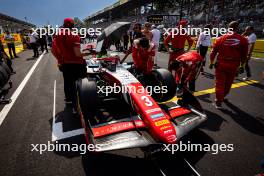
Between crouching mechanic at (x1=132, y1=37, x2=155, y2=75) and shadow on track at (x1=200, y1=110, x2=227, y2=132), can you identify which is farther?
crouching mechanic at (x1=132, y1=37, x2=155, y2=75)

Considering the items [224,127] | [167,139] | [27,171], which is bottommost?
[27,171]

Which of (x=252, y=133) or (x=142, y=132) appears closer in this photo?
(x=142, y=132)

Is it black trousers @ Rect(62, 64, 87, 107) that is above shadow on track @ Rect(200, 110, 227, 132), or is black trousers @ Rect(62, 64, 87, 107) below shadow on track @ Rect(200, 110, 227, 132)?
above

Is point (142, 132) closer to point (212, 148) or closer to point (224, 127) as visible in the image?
point (212, 148)

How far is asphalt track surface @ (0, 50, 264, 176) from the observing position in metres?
2.53

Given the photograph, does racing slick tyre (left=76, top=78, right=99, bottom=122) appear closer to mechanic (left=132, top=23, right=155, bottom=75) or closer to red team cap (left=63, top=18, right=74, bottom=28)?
red team cap (left=63, top=18, right=74, bottom=28)

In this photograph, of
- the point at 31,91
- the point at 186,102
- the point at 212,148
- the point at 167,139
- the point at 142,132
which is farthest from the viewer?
the point at 31,91

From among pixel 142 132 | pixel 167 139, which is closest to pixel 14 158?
pixel 142 132

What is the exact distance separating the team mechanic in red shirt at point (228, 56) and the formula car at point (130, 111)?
1175 mm

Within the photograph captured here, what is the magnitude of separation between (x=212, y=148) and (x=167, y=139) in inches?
40.6

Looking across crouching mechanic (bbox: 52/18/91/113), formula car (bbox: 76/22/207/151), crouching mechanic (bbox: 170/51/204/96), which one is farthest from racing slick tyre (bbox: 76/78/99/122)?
crouching mechanic (bbox: 170/51/204/96)

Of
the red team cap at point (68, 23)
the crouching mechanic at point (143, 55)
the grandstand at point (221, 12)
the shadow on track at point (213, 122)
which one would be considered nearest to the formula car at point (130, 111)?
the crouching mechanic at point (143, 55)

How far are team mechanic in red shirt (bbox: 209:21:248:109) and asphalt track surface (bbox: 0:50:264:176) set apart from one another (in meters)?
0.50

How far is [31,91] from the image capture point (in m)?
5.66
